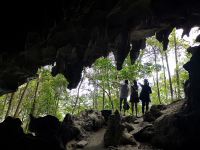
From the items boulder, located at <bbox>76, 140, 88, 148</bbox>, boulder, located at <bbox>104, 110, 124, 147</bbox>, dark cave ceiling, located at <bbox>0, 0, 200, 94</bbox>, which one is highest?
dark cave ceiling, located at <bbox>0, 0, 200, 94</bbox>

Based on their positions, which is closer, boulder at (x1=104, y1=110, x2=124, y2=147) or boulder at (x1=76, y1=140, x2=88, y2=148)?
boulder at (x1=104, y1=110, x2=124, y2=147)

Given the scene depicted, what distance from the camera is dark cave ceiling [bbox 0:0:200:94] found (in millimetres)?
10422

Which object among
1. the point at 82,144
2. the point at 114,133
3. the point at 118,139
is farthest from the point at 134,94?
the point at 82,144

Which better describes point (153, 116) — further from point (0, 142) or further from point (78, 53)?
point (0, 142)

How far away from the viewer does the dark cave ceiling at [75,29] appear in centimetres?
1042

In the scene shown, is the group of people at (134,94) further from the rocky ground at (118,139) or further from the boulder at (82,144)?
the boulder at (82,144)

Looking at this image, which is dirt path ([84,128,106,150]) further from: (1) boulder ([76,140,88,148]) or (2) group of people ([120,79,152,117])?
(2) group of people ([120,79,152,117])

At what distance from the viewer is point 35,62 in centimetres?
1500

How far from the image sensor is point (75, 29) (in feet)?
41.2

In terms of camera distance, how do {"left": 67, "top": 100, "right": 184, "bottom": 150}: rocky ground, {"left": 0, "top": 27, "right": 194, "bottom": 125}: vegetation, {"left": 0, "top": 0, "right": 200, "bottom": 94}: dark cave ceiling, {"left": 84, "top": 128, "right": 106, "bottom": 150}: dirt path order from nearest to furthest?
{"left": 0, "top": 0, "right": 200, "bottom": 94}: dark cave ceiling → {"left": 67, "top": 100, "right": 184, "bottom": 150}: rocky ground → {"left": 84, "top": 128, "right": 106, "bottom": 150}: dirt path → {"left": 0, "top": 27, "right": 194, "bottom": 125}: vegetation

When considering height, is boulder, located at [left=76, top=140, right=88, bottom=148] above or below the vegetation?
below

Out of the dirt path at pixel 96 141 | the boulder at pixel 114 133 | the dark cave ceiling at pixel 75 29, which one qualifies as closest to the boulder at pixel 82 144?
the dirt path at pixel 96 141

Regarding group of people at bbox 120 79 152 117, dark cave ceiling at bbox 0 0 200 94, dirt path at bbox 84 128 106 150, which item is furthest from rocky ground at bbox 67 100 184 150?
dark cave ceiling at bbox 0 0 200 94

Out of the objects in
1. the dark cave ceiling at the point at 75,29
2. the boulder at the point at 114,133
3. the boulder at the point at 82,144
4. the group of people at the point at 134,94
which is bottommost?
the boulder at the point at 82,144
